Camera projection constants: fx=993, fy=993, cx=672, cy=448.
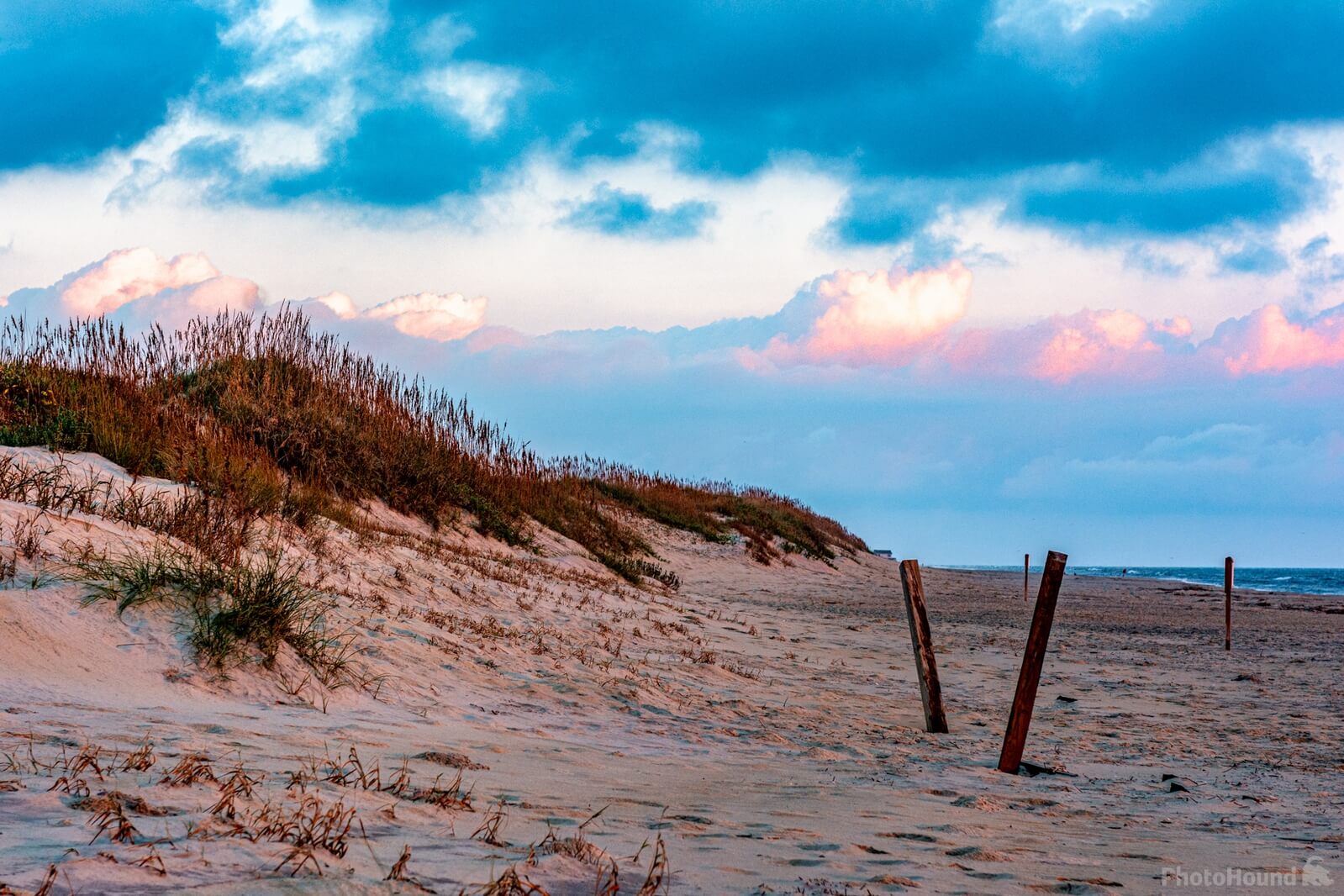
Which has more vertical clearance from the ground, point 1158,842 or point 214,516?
point 214,516

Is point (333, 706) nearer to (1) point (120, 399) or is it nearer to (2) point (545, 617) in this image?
(2) point (545, 617)

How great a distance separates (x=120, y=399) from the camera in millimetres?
12109

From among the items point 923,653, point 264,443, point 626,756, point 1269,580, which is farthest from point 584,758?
point 1269,580

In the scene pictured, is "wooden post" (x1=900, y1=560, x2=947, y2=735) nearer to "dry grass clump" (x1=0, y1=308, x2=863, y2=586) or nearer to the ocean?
"dry grass clump" (x1=0, y1=308, x2=863, y2=586)

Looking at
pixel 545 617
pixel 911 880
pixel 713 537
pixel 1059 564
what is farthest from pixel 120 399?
pixel 713 537

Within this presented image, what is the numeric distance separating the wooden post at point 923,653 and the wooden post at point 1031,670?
0.91m

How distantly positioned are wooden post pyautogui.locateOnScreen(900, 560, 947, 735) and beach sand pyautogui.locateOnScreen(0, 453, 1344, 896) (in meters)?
0.19

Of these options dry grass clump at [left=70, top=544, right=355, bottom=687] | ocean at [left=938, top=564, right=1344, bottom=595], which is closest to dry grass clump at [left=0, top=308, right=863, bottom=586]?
dry grass clump at [left=70, top=544, right=355, bottom=687]

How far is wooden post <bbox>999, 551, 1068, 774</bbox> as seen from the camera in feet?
20.3

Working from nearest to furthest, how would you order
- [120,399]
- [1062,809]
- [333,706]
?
[1062,809], [333,706], [120,399]

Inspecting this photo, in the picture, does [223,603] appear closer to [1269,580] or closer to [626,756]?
[626,756]

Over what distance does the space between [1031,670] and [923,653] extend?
137cm

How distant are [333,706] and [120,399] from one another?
841 cm

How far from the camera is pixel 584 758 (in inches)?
203
